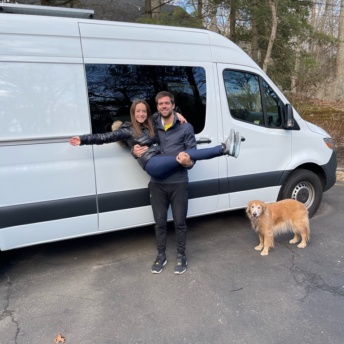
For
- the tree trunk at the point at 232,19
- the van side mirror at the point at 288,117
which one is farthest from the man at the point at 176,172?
the tree trunk at the point at 232,19

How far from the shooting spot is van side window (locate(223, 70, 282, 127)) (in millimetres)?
4016

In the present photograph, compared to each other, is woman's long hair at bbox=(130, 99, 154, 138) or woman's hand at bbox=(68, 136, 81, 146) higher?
woman's long hair at bbox=(130, 99, 154, 138)

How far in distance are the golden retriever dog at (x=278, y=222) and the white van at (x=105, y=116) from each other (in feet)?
1.42

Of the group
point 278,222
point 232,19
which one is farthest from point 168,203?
point 232,19

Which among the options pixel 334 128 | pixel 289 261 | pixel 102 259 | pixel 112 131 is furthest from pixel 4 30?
A: pixel 334 128

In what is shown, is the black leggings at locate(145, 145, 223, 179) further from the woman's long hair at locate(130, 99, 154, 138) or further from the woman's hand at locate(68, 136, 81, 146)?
the woman's hand at locate(68, 136, 81, 146)

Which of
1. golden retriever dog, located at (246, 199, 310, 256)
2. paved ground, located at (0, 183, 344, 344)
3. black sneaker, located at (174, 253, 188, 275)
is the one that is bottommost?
paved ground, located at (0, 183, 344, 344)

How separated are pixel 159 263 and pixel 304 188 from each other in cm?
251

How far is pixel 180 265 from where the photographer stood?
139 inches

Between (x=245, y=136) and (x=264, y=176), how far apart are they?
62cm

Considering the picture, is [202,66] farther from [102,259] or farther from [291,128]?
Answer: [102,259]

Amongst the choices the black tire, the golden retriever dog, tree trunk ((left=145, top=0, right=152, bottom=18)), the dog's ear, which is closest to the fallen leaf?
the dog's ear

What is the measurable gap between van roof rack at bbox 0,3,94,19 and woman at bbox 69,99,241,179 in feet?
3.75

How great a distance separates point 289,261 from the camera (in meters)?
3.73
